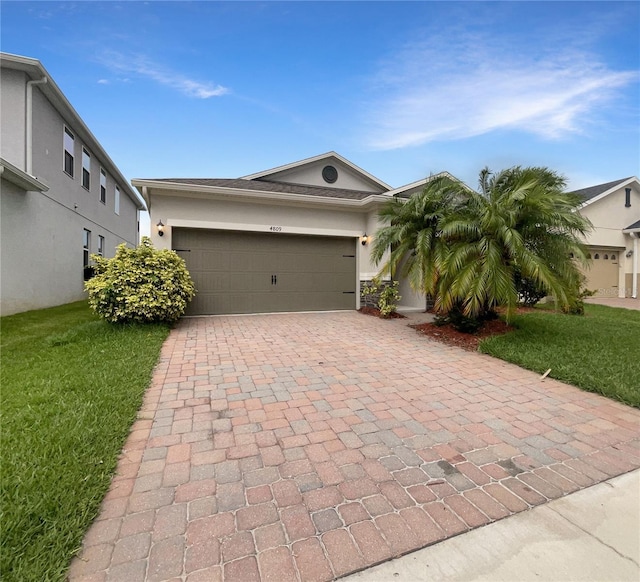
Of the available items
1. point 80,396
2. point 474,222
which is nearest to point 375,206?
point 474,222

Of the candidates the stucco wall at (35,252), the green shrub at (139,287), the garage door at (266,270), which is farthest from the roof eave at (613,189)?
the stucco wall at (35,252)

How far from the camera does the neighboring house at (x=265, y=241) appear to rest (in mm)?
8750

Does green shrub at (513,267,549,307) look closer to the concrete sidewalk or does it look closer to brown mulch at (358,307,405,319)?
brown mulch at (358,307,405,319)

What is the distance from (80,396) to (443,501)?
11.9 feet

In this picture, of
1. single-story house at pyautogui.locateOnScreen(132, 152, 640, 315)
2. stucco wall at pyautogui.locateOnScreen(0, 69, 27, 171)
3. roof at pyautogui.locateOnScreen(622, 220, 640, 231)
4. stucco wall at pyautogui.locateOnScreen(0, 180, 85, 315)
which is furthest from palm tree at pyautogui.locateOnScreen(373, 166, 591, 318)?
roof at pyautogui.locateOnScreen(622, 220, 640, 231)

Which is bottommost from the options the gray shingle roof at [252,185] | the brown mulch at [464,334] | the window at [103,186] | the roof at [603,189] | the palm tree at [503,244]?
the brown mulch at [464,334]

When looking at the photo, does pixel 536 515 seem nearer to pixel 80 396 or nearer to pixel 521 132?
pixel 80 396

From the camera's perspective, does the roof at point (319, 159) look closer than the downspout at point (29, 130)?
No

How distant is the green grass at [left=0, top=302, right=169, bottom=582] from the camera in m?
1.62

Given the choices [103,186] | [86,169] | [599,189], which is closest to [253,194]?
[86,169]

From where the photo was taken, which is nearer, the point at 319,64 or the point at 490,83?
the point at 490,83

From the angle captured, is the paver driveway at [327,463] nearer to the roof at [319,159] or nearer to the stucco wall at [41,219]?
the stucco wall at [41,219]

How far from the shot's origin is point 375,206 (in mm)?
9805

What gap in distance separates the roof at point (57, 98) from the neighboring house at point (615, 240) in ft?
71.1
